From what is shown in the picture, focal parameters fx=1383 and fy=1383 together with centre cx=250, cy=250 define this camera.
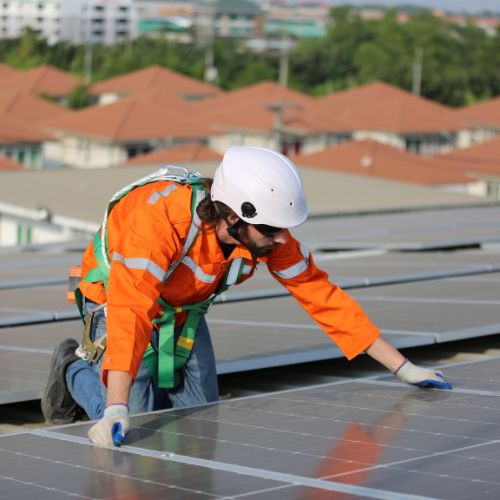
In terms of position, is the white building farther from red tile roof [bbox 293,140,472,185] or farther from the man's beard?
the man's beard

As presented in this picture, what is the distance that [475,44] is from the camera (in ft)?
362

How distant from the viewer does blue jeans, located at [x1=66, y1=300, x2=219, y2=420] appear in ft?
19.2

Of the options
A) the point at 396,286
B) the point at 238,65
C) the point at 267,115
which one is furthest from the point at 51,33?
the point at 396,286

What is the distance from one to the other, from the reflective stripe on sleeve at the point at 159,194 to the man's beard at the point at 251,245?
31cm

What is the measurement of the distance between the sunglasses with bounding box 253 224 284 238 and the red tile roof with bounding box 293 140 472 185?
121 ft

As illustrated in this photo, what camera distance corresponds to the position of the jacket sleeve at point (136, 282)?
16.5 ft

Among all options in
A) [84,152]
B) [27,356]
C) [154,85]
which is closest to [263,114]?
[84,152]

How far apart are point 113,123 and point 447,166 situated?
1414cm

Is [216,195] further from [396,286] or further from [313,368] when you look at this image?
[396,286]

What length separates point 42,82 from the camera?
3002 inches

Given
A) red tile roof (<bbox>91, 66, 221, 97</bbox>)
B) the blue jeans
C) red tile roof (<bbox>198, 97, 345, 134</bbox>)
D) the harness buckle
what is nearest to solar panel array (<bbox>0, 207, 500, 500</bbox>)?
the blue jeans

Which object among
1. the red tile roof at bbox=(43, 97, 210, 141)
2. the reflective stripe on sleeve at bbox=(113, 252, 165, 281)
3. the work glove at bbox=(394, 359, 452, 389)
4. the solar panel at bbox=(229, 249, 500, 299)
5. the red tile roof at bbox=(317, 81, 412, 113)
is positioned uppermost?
the reflective stripe on sleeve at bbox=(113, 252, 165, 281)

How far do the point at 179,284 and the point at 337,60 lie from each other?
322 feet

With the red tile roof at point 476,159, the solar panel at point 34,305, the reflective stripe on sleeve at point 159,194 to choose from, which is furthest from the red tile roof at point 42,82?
the reflective stripe on sleeve at point 159,194
